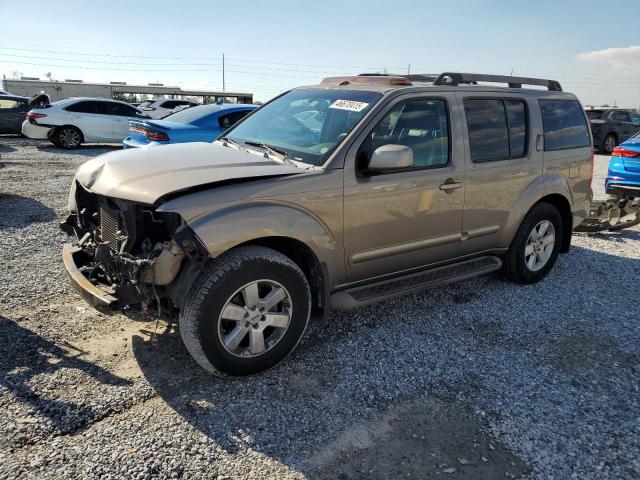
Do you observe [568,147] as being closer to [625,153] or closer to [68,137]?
[625,153]

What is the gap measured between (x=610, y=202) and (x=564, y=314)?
13.8ft

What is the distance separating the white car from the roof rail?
13.3 metres

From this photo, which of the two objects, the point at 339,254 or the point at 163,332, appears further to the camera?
the point at 163,332

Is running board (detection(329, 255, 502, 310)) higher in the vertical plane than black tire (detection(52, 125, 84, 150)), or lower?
lower

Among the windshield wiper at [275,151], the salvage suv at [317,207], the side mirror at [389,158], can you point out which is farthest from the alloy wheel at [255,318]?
the side mirror at [389,158]

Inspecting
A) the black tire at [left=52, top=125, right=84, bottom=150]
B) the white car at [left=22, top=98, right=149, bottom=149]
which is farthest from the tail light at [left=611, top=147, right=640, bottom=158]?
the black tire at [left=52, top=125, right=84, bottom=150]

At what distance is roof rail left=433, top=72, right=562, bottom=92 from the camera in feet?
14.2

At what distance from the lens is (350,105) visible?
385cm

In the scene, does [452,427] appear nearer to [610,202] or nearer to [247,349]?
[247,349]

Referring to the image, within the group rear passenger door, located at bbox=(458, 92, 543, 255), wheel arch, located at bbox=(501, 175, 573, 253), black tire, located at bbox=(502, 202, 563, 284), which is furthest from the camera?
black tire, located at bbox=(502, 202, 563, 284)

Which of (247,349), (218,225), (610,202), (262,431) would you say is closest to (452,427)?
(262,431)

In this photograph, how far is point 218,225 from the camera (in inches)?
116

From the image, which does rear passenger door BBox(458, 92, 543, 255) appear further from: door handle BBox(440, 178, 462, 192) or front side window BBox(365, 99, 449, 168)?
front side window BBox(365, 99, 449, 168)

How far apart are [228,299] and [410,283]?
1576 mm
